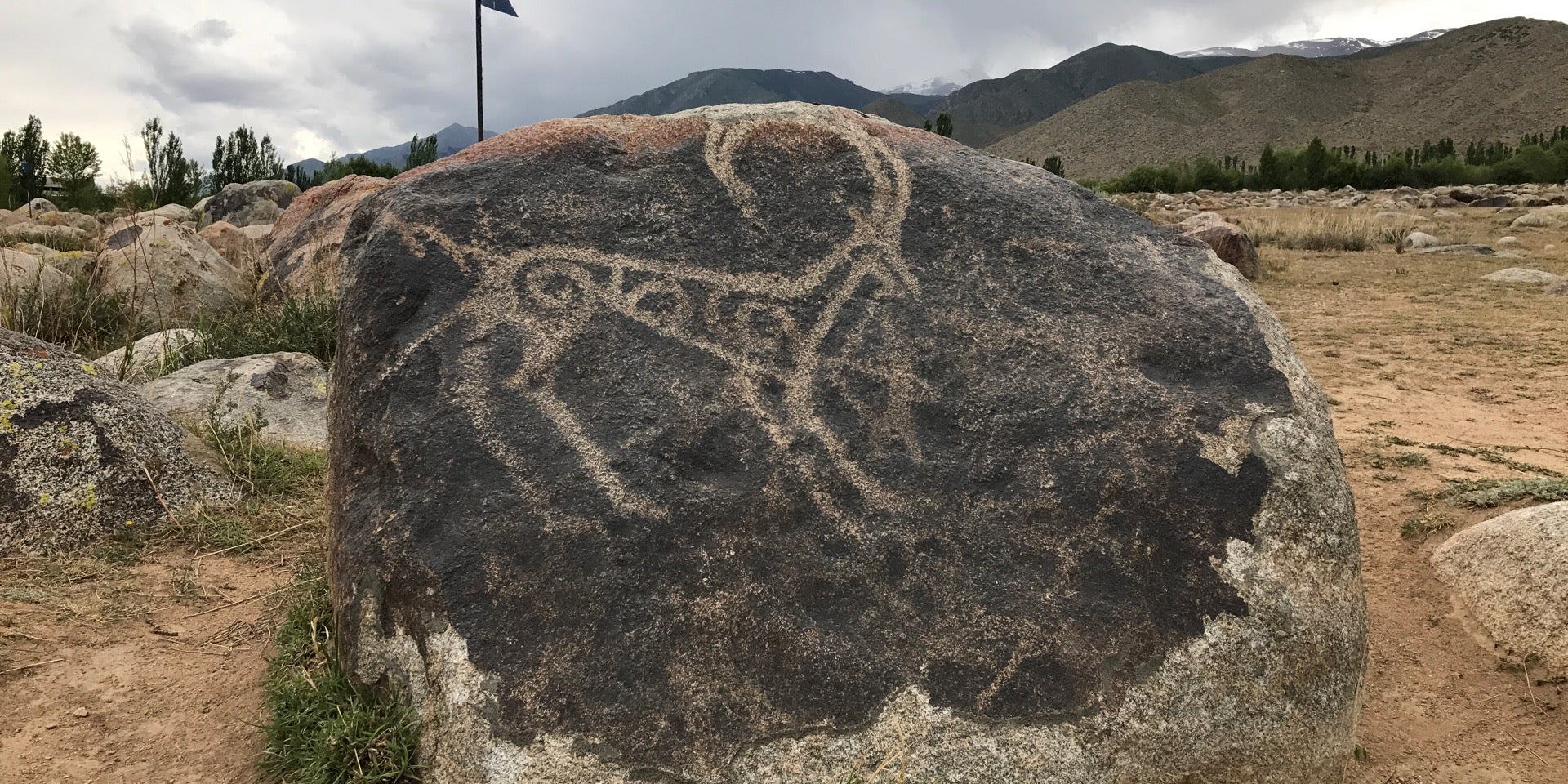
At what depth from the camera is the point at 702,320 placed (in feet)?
7.33

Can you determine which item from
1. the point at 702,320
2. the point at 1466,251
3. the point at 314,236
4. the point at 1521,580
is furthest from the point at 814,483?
the point at 1466,251

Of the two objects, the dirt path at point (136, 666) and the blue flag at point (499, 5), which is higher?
the blue flag at point (499, 5)

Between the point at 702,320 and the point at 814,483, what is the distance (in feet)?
1.55

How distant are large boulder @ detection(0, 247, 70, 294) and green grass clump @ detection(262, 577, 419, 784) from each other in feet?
14.3

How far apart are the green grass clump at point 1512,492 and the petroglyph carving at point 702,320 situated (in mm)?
2396

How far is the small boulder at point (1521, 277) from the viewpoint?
29.0ft

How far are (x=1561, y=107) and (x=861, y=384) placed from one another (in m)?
58.1

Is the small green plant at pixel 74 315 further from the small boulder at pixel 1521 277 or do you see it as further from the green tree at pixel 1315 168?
the green tree at pixel 1315 168

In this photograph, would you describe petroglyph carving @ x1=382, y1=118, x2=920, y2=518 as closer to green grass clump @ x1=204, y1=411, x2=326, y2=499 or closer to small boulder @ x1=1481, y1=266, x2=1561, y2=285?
green grass clump @ x1=204, y1=411, x2=326, y2=499

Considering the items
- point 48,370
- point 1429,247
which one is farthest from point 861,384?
point 1429,247

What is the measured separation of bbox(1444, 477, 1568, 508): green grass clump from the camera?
3266mm

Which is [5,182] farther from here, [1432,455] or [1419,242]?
[1419,242]

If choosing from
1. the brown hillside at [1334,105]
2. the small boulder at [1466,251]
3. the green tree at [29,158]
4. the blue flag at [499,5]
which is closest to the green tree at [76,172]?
the green tree at [29,158]

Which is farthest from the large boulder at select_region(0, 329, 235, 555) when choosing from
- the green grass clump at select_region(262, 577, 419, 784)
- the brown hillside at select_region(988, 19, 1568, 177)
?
the brown hillside at select_region(988, 19, 1568, 177)
